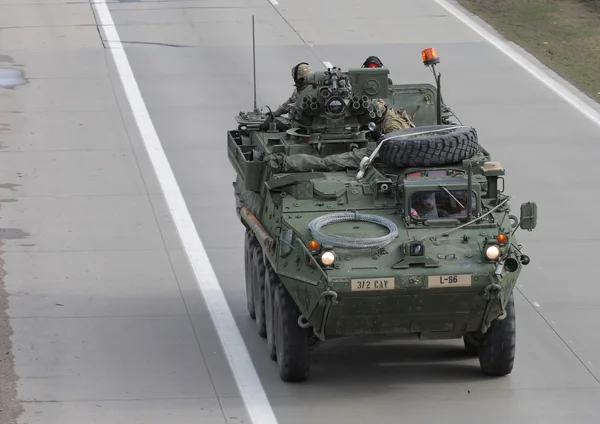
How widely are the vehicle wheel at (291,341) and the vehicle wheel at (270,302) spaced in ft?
1.42

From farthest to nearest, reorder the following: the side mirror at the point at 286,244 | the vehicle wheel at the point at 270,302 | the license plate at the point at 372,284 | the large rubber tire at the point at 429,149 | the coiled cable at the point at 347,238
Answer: the vehicle wheel at the point at 270,302 < the large rubber tire at the point at 429,149 < the side mirror at the point at 286,244 < the coiled cable at the point at 347,238 < the license plate at the point at 372,284

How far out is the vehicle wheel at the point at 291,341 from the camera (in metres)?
15.3

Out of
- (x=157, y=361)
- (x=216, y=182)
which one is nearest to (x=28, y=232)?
(x=216, y=182)

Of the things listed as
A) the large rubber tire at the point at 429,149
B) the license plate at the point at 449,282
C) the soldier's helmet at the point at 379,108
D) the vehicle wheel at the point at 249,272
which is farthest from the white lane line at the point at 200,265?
the soldier's helmet at the point at 379,108

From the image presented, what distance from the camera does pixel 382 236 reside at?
586 inches

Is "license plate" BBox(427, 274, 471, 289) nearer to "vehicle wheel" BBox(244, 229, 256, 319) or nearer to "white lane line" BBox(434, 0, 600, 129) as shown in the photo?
"vehicle wheel" BBox(244, 229, 256, 319)

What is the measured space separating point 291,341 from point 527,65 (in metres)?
17.4

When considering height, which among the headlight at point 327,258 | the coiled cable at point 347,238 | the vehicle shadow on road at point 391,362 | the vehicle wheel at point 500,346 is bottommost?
the vehicle shadow on road at point 391,362

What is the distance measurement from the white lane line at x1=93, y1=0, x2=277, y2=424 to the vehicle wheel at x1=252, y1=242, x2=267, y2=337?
0.99ft

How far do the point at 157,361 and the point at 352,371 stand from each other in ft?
7.14

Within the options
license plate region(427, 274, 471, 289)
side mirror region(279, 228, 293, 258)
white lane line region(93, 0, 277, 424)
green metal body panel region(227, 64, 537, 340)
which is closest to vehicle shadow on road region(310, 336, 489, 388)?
white lane line region(93, 0, 277, 424)

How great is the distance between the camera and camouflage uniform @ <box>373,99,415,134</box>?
691 inches

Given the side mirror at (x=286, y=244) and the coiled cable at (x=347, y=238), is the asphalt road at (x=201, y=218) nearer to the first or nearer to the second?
the side mirror at (x=286, y=244)

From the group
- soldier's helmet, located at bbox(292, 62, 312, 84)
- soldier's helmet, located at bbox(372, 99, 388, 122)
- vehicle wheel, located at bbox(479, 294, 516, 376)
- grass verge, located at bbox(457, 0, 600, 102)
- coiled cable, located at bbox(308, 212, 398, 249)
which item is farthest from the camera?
grass verge, located at bbox(457, 0, 600, 102)
